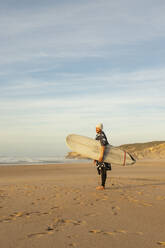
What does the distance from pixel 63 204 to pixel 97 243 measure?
2.94m

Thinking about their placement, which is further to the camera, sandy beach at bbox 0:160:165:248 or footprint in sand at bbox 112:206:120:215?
footprint in sand at bbox 112:206:120:215

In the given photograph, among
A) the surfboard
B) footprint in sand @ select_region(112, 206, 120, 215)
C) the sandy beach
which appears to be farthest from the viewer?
the surfboard

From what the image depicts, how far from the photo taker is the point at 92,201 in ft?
23.5

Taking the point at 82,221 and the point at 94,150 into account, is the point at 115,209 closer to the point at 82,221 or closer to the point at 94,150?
the point at 82,221

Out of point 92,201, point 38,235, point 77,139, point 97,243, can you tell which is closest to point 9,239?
point 38,235

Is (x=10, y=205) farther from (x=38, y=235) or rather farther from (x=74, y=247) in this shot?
(x=74, y=247)

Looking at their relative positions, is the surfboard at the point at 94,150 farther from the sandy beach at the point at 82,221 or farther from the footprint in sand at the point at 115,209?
the footprint in sand at the point at 115,209

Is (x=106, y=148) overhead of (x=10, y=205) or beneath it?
overhead

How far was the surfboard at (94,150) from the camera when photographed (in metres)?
9.81

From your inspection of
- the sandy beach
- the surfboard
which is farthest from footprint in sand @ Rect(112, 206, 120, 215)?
the surfboard

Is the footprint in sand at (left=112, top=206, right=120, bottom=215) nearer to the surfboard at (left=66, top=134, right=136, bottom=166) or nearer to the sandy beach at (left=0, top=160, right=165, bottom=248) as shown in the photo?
the sandy beach at (left=0, top=160, right=165, bottom=248)

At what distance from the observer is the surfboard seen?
9812mm

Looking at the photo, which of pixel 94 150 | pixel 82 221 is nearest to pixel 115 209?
pixel 82 221

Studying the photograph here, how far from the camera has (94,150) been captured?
1012 centimetres
